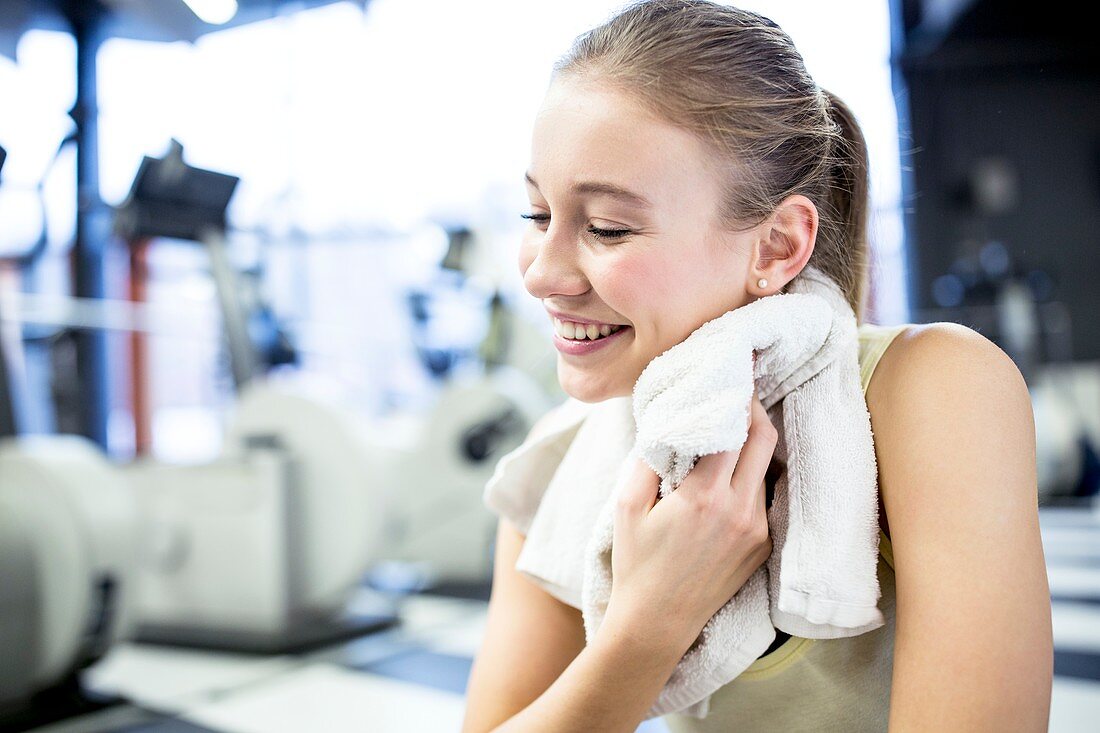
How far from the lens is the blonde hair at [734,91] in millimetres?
709

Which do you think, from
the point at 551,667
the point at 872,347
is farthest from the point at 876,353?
the point at 551,667

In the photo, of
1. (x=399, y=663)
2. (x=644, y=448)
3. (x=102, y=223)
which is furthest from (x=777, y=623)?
(x=102, y=223)

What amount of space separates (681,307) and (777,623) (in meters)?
0.27

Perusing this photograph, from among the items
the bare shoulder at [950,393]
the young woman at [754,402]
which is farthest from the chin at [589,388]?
the bare shoulder at [950,393]

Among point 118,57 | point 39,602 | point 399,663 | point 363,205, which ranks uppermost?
point 118,57

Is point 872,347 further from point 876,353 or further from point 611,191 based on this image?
point 611,191

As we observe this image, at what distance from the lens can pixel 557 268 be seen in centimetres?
73

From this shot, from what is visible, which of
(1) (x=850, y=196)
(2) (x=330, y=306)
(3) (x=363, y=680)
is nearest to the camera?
(1) (x=850, y=196)

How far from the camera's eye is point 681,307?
718 mm

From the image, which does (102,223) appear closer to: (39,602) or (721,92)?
(39,602)

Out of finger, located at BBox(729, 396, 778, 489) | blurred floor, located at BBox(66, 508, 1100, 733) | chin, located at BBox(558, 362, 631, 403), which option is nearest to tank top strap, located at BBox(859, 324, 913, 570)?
finger, located at BBox(729, 396, 778, 489)

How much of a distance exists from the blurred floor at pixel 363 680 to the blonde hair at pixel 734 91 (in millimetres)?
1256

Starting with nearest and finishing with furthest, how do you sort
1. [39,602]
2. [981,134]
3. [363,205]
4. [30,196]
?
[39,602] < [30,196] < [363,205] < [981,134]

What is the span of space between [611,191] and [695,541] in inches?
11.2
